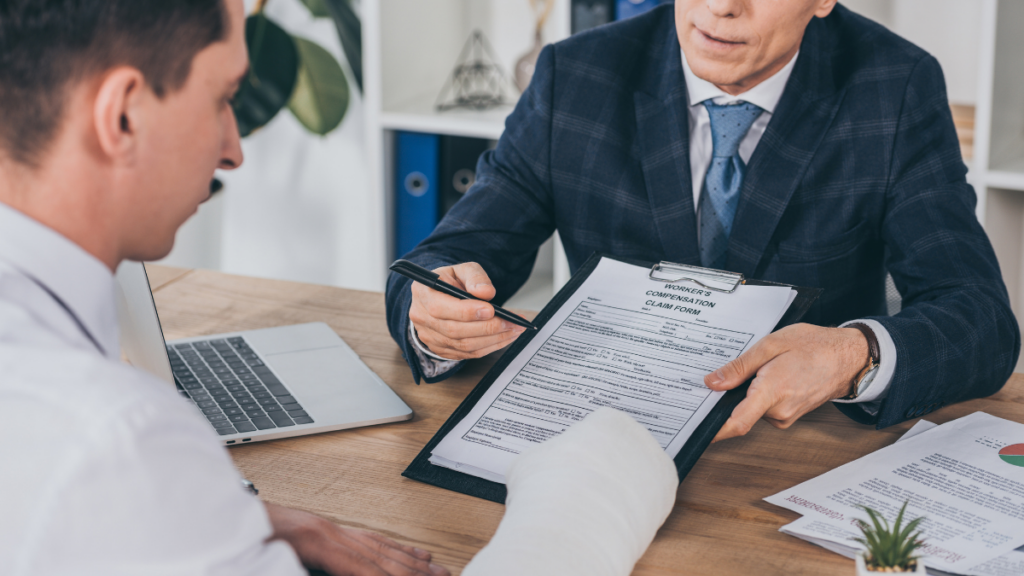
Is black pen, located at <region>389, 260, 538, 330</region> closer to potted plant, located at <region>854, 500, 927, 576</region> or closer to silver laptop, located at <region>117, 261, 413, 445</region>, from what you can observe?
silver laptop, located at <region>117, 261, 413, 445</region>

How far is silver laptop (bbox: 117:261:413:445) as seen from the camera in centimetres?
89

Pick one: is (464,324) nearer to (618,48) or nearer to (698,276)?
(698,276)

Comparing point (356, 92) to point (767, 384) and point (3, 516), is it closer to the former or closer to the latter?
point (767, 384)

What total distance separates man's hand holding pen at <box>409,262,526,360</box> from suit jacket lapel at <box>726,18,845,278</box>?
43 centimetres

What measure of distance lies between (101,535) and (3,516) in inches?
2.4

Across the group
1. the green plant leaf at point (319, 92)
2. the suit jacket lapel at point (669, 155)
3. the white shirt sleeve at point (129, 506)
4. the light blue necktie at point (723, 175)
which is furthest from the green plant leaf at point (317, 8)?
the white shirt sleeve at point (129, 506)

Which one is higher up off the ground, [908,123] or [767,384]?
[908,123]

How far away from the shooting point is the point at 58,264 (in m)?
0.54

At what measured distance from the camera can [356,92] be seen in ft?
9.20

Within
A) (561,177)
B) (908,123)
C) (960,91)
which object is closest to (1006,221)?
(960,91)

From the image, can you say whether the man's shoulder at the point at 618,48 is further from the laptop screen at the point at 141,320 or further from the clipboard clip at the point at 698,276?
the laptop screen at the point at 141,320

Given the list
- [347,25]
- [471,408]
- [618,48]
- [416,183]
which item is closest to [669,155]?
[618,48]

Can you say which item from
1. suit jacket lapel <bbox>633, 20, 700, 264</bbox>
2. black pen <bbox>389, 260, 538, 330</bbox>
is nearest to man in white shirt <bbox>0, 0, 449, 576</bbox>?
black pen <bbox>389, 260, 538, 330</bbox>

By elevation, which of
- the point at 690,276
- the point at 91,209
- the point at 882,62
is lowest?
the point at 690,276
